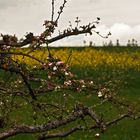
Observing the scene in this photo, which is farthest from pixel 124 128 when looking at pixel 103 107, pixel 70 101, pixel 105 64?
pixel 105 64

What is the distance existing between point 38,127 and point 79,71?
2739 centimetres

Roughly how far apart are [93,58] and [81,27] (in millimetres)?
31330

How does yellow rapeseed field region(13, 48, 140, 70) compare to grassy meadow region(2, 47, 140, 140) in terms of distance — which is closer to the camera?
grassy meadow region(2, 47, 140, 140)

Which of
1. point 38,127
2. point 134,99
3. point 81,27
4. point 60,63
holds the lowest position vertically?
point 134,99

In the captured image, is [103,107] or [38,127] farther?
[103,107]

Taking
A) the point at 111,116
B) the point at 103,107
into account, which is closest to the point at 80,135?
the point at 111,116

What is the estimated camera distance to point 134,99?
23.9m

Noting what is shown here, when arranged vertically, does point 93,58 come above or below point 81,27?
below

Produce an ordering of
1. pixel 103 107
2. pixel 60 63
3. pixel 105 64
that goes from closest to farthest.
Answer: pixel 60 63 < pixel 103 107 < pixel 105 64

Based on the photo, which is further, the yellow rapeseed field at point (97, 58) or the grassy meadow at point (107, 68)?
the yellow rapeseed field at point (97, 58)

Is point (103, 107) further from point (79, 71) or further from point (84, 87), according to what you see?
point (84, 87)

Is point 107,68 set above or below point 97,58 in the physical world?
below

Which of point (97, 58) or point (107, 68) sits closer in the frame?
point (107, 68)

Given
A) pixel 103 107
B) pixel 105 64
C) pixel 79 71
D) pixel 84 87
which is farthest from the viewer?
pixel 105 64
